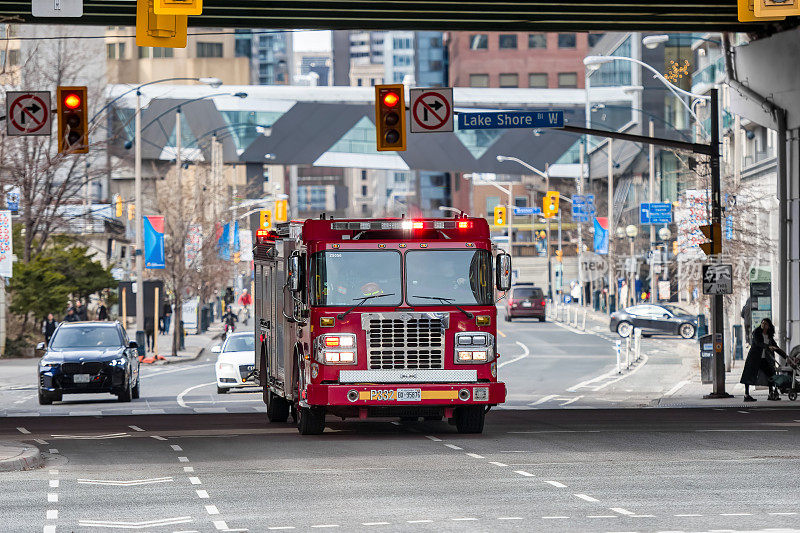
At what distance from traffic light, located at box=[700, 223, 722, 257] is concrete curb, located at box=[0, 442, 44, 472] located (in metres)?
16.7

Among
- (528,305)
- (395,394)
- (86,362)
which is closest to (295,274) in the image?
(395,394)

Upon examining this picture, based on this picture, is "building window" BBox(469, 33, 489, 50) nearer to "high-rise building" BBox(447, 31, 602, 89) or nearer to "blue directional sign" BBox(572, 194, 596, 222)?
"high-rise building" BBox(447, 31, 602, 89)

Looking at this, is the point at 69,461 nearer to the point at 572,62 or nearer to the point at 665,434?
the point at 665,434

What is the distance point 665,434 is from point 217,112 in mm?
→ 99168

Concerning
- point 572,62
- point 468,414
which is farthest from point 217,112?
point 468,414

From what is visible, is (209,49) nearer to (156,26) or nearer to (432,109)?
(432,109)

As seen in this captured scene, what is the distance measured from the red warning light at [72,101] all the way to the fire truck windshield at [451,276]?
10.3 metres

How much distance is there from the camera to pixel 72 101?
28953mm

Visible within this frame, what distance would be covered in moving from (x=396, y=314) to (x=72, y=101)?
1063 centimetres

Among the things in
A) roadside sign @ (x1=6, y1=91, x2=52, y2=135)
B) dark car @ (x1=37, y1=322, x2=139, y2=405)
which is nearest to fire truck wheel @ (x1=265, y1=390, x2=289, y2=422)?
roadside sign @ (x1=6, y1=91, x2=52, y2=135)

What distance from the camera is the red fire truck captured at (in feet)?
68.7

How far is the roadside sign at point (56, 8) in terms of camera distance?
68.3 ft

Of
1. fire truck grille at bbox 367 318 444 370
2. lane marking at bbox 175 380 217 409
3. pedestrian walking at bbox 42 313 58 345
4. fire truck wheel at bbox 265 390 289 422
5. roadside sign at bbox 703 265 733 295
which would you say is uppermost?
roadside sign at bbox 703 265 733 295

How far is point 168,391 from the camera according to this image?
129ft
